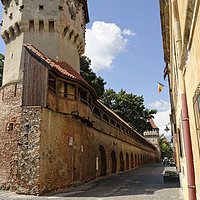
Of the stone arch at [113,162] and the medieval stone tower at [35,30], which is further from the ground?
the medieval stone tower at [35,30]

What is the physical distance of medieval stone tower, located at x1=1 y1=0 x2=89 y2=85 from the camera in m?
15.4

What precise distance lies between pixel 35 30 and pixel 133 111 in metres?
25.0

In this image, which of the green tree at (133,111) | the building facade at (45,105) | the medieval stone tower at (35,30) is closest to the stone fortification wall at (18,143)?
the building facade at (45,105)

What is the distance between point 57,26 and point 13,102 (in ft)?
22.0

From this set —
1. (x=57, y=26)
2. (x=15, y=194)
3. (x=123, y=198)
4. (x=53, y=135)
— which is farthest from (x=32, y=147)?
(x=57, y=26)

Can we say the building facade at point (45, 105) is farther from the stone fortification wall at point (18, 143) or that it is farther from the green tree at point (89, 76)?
the green tree at point (89, 76)

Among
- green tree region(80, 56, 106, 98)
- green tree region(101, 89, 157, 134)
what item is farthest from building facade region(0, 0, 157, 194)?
green tree region(101, 89, 157, 134)

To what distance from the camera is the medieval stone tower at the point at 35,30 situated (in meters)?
15.4

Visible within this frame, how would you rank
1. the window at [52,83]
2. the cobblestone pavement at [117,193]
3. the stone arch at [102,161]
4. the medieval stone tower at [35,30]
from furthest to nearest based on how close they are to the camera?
the stone arch at [102,161] → the medieval stone tower at [35,30] → the window at [52,83] → the cobblestone pavement at [117,193]

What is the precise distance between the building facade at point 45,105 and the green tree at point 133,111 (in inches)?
717

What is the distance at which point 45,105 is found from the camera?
11.4 meters

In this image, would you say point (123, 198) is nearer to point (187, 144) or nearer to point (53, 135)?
point (53, 135)

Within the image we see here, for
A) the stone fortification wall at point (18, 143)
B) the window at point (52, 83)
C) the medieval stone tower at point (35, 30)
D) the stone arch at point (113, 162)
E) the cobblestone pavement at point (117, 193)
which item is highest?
the medieval stone tower at point (35, 30)

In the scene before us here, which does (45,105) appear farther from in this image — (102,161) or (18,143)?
(102,161)
